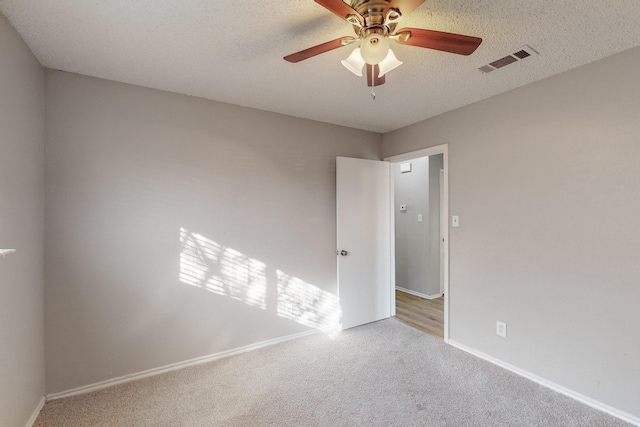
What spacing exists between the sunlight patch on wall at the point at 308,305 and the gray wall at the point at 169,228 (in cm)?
2

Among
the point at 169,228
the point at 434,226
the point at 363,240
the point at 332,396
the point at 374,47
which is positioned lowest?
the point at 332,396

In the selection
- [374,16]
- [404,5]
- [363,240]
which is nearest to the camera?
[404,5]

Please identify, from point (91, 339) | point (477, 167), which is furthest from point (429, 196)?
point (91, 339)

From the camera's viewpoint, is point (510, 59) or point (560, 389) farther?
point (560, 389)

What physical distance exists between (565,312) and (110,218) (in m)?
3.50

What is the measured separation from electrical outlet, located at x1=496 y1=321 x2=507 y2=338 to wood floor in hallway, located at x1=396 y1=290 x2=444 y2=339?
66cm

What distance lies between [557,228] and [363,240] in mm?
1799

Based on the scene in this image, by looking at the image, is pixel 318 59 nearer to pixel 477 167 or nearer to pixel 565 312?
pixel 477 167

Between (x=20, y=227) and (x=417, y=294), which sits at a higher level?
(x=20, y=227)

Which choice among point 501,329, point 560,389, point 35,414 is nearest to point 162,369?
point 35,414

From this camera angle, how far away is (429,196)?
4277 mm

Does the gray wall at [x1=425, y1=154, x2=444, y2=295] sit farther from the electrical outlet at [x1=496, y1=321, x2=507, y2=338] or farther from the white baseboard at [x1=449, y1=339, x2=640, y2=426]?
the electrical outlet at [x1=496, y1=321, x2=507, y2=338]

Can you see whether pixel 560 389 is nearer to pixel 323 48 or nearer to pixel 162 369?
pixel 323 48

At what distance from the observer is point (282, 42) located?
68.5 inches
